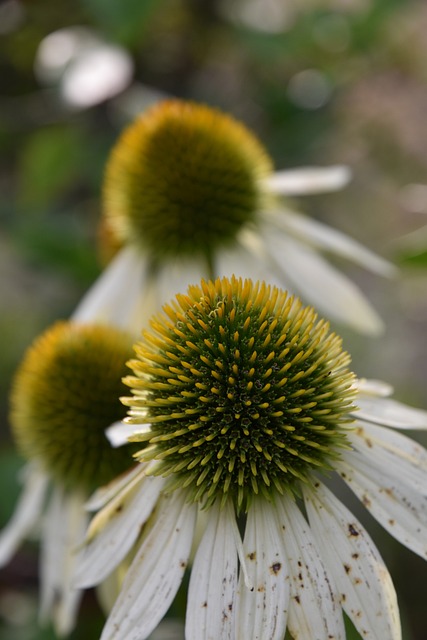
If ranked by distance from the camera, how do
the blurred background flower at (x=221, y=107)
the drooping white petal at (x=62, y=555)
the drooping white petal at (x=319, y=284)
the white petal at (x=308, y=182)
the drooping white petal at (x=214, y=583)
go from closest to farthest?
the drooping white petal at (x=214, y=583) < the drooping white petal at (x=62, y=555) < the drooping white petal at (x=319, y=284) < the white petal at (x=308, y=182) < the blurred background flower at (x=221, y=107)

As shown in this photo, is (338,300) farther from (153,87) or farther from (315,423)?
(153,87)

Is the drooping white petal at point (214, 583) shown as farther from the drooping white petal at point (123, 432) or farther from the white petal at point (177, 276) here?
the white petal at point (177, 276)

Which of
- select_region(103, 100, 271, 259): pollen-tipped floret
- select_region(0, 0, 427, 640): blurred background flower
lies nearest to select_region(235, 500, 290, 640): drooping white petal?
select_region(103, 100, 271, 259): pollen-tipped floret

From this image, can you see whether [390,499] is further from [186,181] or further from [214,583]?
[186,181]

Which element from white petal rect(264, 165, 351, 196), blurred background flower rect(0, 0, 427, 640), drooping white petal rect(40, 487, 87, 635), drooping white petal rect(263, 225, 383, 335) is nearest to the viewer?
drooping white petal rect(40, 487, 87, 635)

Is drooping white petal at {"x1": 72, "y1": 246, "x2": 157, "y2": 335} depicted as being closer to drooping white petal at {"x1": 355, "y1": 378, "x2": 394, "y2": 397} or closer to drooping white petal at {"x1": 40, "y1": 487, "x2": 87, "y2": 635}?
drooping white petal at {"x1": 40, "y1": 487, "x2": 87, "y2": 635}

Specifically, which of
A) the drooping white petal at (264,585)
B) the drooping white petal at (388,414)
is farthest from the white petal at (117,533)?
the drooping white petal at (388,414)

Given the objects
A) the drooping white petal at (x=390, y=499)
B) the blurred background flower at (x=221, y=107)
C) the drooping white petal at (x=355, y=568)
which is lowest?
the drooping white petal at (x=355, y=568)
